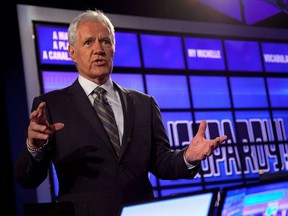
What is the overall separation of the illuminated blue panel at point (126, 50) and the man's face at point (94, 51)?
3.23m

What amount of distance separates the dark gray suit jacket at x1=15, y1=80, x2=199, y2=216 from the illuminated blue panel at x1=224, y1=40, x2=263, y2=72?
417cm

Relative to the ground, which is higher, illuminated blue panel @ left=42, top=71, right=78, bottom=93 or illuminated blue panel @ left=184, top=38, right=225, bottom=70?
illuminated blue panel @ left=184, top=38, right=225, bottom=70

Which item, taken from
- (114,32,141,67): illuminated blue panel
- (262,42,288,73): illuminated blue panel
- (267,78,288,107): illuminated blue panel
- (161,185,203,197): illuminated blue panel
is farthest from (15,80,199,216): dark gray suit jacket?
(262,42,288,73): illuminated blue panel

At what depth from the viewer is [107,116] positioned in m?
1.94

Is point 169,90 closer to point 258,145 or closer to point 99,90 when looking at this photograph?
point 258,145

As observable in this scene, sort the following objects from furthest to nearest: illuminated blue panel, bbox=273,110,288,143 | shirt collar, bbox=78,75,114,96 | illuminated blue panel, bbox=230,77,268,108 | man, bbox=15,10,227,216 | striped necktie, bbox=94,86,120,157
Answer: illuminated blue panel, bbox=273,110,288,143 < illuminated blue panel, bbox=230,77,268,108 < shirt collar, bbox=78,75,114,96 < striped necktie, bbox=94,86,120,157 < man, bbox=15,10,227,216

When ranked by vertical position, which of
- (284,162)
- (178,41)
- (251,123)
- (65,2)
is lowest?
(284,162)

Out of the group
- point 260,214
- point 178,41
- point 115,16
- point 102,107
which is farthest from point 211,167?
point 260,214

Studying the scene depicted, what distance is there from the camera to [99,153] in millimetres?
1865

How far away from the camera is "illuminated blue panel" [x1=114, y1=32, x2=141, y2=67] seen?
5293 mm

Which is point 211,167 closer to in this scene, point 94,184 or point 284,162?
point 284,162

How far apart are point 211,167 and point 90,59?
367 cm

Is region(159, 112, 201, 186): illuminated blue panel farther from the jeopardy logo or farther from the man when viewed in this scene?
the man

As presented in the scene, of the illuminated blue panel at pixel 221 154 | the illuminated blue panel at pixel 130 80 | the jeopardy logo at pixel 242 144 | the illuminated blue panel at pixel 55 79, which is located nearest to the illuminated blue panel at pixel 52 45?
the illuminated blue panel at pixel 55 79
